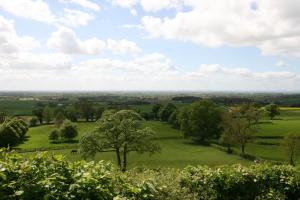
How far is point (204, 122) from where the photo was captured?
252ft

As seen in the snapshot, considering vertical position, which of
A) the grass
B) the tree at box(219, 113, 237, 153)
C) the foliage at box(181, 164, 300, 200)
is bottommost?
the grass

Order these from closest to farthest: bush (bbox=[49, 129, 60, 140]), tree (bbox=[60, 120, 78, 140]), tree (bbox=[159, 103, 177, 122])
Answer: tree (bbox=[60, 120, 78, 140]) → bush (bbox=[49, 129, 60, 140]) → tree (bbox=[159, 103, 177, 122])

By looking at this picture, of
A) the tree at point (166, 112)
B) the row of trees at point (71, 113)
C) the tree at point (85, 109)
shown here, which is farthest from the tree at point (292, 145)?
the tree at point (85, 109)

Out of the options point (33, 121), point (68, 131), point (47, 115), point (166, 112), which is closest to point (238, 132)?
point (68, 131)

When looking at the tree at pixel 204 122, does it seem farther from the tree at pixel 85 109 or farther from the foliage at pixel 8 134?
the tree at pixel 85 109

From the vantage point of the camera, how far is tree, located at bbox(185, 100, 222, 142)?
76.8 metres

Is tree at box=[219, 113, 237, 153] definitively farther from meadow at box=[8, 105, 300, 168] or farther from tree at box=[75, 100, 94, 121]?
tree at box=[75, 100, 94, 121]

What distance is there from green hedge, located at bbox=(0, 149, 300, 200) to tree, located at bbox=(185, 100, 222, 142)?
6615 cm

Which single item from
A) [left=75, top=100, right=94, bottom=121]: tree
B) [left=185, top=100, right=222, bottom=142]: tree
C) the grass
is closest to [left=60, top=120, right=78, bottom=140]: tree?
the grass

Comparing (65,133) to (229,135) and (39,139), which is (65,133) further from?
(229,135)

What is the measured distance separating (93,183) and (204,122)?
71.8 meters

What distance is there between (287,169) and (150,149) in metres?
36.0

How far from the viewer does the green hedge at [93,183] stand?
5.80m

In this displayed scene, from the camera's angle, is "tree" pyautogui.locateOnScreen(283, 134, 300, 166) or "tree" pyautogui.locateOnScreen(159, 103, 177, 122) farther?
"tree" pyautogui.locateOnScreen(159, 103, 177, 122)
